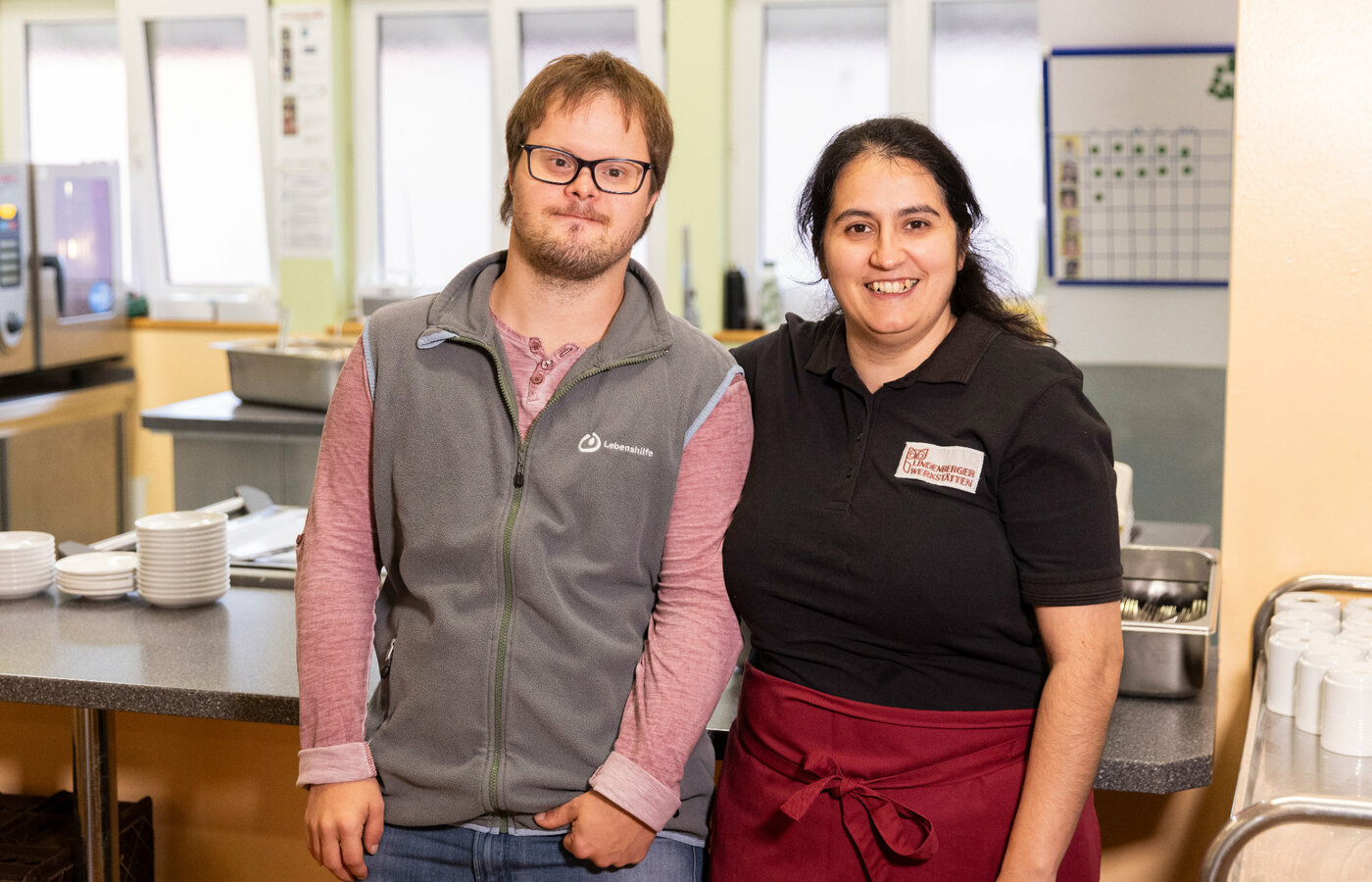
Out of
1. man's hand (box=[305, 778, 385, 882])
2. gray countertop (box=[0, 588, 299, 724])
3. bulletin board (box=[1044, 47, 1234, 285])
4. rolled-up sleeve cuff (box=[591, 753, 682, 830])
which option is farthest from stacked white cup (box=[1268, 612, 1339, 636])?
bulletin board (box=[1044, 47, 1234, 285])

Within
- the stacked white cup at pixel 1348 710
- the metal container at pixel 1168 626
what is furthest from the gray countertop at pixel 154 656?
the stacked white cup at pixel 1348 710

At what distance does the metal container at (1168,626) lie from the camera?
1650 mm

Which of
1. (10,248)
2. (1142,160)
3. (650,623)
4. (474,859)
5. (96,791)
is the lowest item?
(96,791)

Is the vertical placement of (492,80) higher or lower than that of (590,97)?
higher

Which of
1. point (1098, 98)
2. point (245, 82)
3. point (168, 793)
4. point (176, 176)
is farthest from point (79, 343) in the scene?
point (1098, 98)

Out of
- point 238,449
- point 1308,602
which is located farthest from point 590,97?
point 238,449

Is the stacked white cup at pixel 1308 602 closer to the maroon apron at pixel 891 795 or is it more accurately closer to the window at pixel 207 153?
the maroon apron at pixel 891 795

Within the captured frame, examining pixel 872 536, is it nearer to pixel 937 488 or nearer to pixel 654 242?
pixel 937 488

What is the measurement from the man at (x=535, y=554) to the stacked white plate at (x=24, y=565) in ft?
3.15

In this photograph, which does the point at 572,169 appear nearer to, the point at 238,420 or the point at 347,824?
the point at 347,824

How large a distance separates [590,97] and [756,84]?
386 cm

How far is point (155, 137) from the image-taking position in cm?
552

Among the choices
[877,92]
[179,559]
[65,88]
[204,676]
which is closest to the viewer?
[204,676]

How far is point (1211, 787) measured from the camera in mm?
1723
